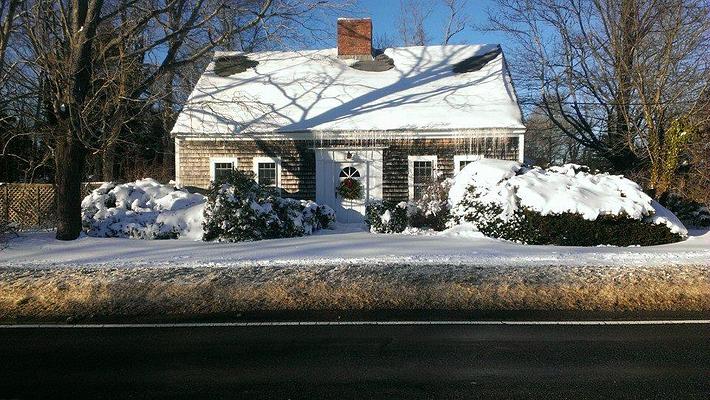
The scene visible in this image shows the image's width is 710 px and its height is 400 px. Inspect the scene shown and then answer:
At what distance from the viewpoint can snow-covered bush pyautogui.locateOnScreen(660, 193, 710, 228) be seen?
16438mm

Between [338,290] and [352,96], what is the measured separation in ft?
42.7

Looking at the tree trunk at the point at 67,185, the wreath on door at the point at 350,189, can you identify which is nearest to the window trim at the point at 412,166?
the wreath on door at the point at 350,189

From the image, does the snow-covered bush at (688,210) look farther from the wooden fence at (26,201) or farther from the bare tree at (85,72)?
the wooden fence at (26,201)

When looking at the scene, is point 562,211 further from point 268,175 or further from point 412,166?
point 268,175

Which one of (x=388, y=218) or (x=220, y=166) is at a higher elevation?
(x=220, y=166)

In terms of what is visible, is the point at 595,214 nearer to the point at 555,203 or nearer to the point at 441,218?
the point at 555,203

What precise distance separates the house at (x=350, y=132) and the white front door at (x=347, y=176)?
34 mm

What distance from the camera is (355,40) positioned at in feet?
73.3

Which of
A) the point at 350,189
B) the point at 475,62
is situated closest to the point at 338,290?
the point at 350,189

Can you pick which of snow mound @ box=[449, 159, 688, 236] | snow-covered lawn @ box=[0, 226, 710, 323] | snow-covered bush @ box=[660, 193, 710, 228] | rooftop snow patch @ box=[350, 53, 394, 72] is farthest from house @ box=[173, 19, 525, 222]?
snow-covered lawn @ box=[0, 226, 710, 323]

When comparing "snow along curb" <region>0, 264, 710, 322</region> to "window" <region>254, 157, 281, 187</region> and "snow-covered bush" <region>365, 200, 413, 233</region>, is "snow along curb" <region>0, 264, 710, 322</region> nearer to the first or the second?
"snow-covered bush" <region>365, 200, 413, 233</region>

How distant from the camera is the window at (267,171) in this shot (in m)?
18.9

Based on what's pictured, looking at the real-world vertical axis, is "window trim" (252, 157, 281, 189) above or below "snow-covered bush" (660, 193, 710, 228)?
above

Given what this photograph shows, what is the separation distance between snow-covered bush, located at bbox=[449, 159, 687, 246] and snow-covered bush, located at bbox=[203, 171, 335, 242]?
427 cm
